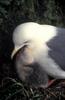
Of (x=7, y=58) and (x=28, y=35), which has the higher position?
(x=28, y=35)

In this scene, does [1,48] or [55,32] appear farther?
[1,48]

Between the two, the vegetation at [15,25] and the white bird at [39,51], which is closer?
the white bird at [39,51]

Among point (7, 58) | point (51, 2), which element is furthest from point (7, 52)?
point (51, 2)

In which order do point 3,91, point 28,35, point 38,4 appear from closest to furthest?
point 28,35 → point 3,91 → point 38,4

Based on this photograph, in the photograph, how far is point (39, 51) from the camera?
2.43 m

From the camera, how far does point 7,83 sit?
9.53ft

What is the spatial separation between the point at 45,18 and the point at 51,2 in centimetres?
17

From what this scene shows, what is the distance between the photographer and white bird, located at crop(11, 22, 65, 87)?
2.42m

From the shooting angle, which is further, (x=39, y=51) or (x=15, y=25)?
(x=15, y=25)

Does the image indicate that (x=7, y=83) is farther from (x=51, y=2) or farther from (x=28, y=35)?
(x=51, y=2)

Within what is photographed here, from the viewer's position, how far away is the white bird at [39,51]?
2424mm

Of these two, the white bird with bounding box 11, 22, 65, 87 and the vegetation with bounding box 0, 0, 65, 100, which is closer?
the white bird with bounding box 11, 22, 65, 87

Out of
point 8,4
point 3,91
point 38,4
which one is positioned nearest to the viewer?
point 3,91

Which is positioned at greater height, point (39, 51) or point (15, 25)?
point (39, 51)
